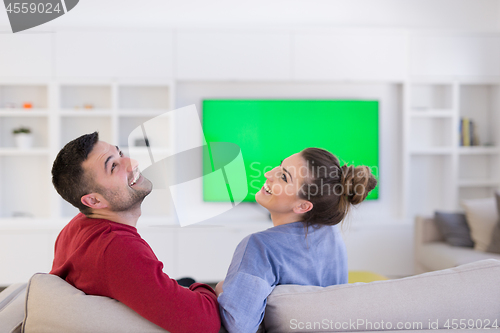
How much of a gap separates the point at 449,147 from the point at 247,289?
348 cm

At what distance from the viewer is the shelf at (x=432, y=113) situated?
3.79 metres

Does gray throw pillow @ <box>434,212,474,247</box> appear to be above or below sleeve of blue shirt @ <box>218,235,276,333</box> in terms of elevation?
below

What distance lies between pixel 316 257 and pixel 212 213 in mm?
2874

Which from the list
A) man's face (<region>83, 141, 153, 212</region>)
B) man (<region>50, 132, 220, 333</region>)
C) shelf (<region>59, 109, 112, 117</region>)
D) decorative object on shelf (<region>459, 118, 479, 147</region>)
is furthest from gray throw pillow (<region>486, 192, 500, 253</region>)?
shelf (<region>59, 109, 112, 117</region>)

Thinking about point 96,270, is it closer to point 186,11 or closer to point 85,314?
point 85,314

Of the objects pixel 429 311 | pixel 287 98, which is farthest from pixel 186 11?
pixel 429 311

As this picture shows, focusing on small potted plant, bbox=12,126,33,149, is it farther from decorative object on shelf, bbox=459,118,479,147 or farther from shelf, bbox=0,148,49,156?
decorative object on shelf, bbox=459,118,479,147

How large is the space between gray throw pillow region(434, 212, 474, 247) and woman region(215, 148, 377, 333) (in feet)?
7.01

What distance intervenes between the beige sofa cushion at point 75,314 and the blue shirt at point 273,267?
0.58 feet

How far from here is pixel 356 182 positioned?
3.83 feet

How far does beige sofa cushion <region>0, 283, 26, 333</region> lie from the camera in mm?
971

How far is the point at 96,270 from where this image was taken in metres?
0.94

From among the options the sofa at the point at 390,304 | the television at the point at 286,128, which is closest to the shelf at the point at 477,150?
the television at the point at 286,128

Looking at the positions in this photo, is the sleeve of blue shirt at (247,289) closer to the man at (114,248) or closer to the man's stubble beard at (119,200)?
the man at (114,248)
